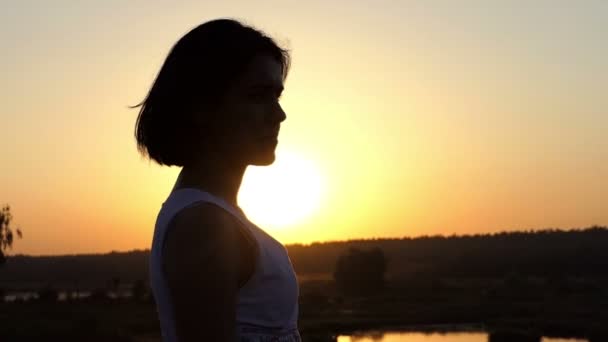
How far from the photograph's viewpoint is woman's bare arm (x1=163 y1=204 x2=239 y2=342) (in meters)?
1.94

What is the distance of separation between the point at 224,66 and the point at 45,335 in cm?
3301

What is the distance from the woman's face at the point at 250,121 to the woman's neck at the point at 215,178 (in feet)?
0.10

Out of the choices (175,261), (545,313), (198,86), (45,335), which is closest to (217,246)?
(175,261)

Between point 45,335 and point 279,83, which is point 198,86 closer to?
point 279,83

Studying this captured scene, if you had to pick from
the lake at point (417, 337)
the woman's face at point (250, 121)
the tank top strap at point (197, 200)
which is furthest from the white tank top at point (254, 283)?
the lake at point (417, 337)

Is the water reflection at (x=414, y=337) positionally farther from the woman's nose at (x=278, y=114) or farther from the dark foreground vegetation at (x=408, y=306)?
the woman's nose at (x=278, y=114)

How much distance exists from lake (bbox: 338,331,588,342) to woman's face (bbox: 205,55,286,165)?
3705cm

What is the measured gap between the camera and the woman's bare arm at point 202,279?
6.38ft

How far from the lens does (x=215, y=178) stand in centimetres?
226

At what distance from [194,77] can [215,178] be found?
0.80ft

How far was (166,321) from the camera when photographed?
2.12 meters

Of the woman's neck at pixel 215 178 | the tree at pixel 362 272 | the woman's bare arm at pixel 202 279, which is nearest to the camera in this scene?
the woman's bare arm at pixel 202 279

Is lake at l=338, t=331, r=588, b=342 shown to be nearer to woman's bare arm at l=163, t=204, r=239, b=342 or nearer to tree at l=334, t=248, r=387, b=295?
tree at l=334, t=248, r=387, b=295

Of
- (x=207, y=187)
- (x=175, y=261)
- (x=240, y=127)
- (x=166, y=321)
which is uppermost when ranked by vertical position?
(x=240, y=127)
